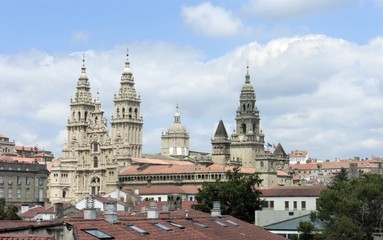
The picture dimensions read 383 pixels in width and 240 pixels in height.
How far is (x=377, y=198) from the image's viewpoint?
50.8 metres

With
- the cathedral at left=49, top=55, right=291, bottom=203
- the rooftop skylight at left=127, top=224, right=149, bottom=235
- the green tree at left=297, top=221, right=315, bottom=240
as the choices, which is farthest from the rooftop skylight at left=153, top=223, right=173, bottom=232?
the cathedral at left=49, top=55, right=291, bottom=203

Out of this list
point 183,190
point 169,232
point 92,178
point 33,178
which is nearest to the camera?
point 169,232

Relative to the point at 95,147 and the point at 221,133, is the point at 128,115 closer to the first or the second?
the point at 95,147

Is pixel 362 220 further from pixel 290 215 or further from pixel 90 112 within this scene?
pixel 90 112

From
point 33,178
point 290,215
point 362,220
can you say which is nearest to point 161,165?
point 33,178

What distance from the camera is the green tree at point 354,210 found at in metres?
49.1

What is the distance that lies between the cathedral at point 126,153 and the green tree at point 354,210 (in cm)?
10723

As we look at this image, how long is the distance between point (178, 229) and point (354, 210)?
15.2 metres

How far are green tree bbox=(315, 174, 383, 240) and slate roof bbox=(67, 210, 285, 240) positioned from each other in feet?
17.3

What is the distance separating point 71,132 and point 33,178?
184ft

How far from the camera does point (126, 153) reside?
173 metres

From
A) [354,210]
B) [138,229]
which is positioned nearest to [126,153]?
[354,210]

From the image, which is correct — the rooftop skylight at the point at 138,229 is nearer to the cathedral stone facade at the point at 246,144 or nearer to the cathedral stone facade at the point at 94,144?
the cathedral stone facade at the point at 94,144

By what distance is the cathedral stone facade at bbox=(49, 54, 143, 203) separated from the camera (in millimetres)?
173388
